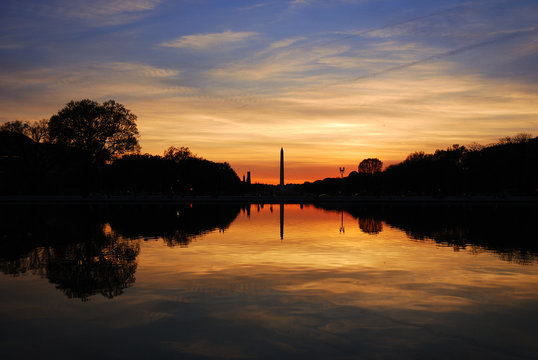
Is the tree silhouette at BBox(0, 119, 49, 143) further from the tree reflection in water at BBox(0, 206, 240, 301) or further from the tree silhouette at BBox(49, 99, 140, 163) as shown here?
the tree reflection in water at BBox(0, 206, 240, 301)

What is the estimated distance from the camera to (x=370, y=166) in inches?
6757

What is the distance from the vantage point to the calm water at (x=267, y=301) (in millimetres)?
7836

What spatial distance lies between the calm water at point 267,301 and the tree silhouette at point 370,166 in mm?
152557

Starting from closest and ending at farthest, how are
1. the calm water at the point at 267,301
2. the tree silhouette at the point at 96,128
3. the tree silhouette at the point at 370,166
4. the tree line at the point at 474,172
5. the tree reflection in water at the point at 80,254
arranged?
the calm water at the point at 267,301, the tree reflection in water at the point at 80,254, the tree silhouette at the point at 96,128, the tree line at the point at 474,172, the tree silhouette at the point at 370,166

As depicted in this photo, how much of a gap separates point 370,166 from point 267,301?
16546 centimetres

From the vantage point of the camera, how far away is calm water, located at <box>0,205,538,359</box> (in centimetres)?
784

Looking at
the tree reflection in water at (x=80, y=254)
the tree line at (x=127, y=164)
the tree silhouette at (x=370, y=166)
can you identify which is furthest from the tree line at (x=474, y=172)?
the tree reflection in water at (x=80, y=254)

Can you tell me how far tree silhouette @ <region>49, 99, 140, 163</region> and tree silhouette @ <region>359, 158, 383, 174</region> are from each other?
108 metres

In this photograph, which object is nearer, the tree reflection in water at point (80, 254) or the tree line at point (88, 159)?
the tree reflection in water at point (80, 254)

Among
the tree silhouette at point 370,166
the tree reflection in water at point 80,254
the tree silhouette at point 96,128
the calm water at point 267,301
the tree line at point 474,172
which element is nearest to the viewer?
the calm water at point 267,301

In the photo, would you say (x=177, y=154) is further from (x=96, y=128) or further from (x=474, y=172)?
(x=474, y=172)

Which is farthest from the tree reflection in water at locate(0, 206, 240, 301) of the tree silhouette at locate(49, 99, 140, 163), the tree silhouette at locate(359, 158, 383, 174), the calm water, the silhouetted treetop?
the tree silhouette at locate(359, 158, 383, 174)

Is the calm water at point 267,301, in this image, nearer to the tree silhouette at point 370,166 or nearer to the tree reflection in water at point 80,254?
the tree reflection in water at point 80,254

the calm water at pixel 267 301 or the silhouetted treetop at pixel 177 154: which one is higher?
the silhouetted treetop at pixel 177 154
